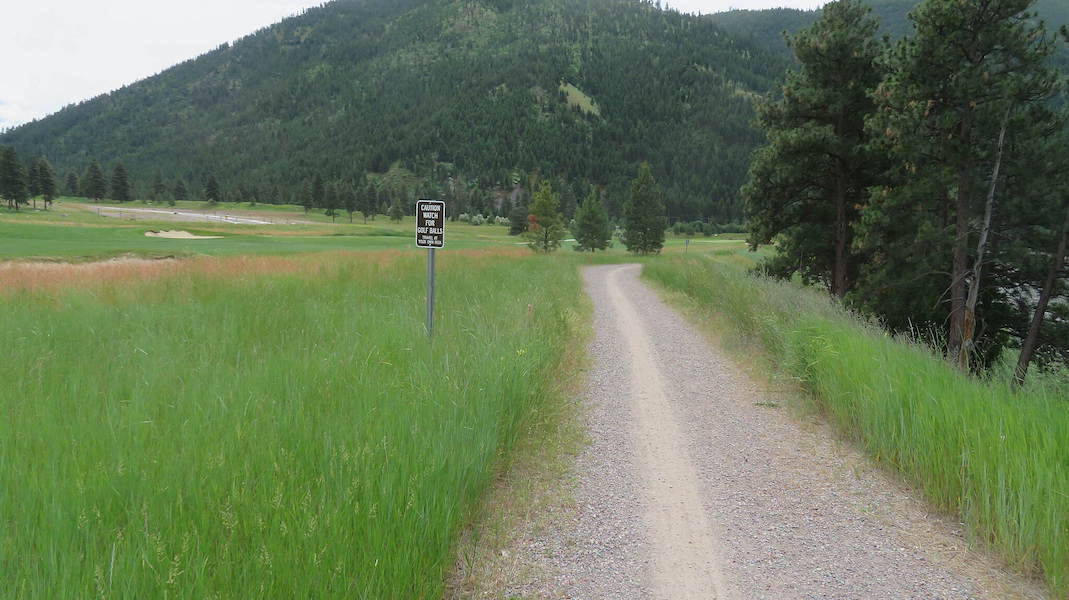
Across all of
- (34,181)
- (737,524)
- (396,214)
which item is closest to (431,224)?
(737,524)

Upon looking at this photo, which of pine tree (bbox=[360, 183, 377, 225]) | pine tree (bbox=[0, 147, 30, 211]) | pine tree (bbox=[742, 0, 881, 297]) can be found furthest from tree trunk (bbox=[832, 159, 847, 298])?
pine tree (bbox=[360, 183, 377, 225])

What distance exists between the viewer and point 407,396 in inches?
185

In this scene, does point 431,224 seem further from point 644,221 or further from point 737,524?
point 644,221

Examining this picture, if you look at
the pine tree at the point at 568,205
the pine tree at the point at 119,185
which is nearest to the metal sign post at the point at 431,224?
the pine tree at the point at 568,205

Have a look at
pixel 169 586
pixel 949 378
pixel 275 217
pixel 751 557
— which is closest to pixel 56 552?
pixel 169 586

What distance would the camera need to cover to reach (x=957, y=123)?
40.3 feet

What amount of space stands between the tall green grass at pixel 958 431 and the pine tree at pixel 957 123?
6.47 meters

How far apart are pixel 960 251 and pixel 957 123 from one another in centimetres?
319

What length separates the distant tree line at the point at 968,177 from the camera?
38.1 feet

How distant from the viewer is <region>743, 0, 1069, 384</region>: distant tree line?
38.1 feet

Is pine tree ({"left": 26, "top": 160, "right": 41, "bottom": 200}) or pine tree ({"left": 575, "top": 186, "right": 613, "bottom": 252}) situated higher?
pine tree ({"left": 26, "top": 160, "right": 41, "bottom": 200})

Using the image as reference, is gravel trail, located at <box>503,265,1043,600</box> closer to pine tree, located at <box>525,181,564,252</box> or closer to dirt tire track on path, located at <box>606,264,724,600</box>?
dirt tire track on path, located at <box>606,264,724,600</box>

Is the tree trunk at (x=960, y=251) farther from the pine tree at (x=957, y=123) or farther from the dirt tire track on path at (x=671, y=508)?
the dirt tire track on path at (x=671, y=508)

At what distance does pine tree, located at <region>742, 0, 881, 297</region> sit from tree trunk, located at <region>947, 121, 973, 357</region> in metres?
2.91
